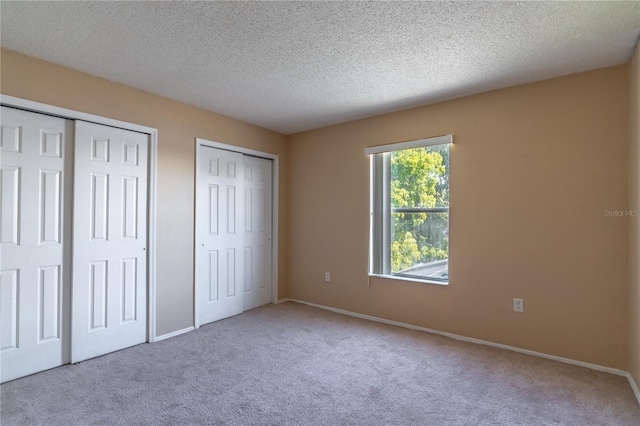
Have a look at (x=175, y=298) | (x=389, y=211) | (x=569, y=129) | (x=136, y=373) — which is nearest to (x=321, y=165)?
(x=389, y=211)

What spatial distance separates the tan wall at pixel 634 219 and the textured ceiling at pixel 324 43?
247 millimetres

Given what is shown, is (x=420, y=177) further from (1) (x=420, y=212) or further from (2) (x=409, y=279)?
(2) (x=409, y=279)

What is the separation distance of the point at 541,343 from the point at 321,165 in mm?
3043

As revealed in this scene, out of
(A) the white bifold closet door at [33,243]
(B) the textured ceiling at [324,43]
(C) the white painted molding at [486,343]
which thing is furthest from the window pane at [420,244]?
(A) the white bifold closet door at [33,243]

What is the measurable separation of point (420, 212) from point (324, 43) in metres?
2.10

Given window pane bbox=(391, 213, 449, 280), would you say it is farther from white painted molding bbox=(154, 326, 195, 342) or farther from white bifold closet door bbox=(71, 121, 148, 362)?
white bifold closet door bbox=(71, 121, 148, 362)

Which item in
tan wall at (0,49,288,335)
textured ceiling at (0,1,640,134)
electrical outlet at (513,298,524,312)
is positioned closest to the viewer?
textured ceiling at (0,1,640,134)

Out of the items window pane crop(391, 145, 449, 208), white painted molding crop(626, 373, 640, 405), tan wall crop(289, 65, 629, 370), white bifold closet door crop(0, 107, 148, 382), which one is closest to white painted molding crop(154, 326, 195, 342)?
white bifold closet door crop(0, 107, 148, 382)

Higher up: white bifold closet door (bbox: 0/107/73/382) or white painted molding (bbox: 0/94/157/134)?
white painted molding (bbox: 0/94/157/134)

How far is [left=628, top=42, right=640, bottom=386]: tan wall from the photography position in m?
2.27

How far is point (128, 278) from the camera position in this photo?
3127mm

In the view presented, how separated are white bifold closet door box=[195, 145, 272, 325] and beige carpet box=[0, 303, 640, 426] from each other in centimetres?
76

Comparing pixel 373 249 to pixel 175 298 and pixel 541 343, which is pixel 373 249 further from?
pixel 175 298

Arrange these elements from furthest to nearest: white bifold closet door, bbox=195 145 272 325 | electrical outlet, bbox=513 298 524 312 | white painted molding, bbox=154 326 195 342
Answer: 1. white bifold closet door, bbox=195 145 272 325
2. white painted molding, bbox=154 326 195 342
3. electrical outlet, bbox=513 298 524 312
